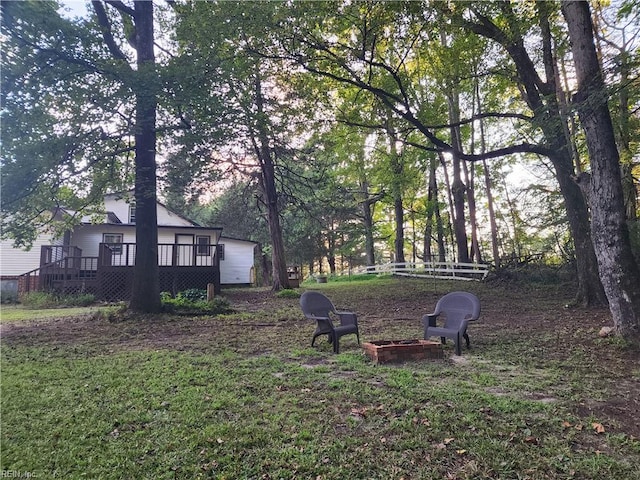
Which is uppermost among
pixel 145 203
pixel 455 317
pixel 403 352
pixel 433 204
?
pixel 433 204

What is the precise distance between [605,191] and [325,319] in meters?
4.50

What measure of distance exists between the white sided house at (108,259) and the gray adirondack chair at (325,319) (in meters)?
6.83

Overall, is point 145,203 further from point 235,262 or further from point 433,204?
point 433,204

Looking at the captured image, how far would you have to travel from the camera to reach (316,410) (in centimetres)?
319

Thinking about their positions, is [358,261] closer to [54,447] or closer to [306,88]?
[306,88]

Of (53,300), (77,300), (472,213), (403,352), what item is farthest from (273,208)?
(403,352)

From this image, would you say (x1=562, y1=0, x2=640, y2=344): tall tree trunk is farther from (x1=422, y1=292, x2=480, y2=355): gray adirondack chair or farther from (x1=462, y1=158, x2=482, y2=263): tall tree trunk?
(x1=462, y1=158, x2=482, y2=263): tall tree trunk

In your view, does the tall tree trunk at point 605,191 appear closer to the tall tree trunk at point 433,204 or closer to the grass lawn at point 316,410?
the grass lawn at point 316,410

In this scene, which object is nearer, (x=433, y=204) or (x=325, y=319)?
(x=325, y=319)

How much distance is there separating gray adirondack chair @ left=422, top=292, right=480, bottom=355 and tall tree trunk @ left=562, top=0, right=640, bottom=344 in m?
1.94

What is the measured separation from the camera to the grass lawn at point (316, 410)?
236cm

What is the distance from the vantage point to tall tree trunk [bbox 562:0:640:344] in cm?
513

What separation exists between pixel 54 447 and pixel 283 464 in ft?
5.42

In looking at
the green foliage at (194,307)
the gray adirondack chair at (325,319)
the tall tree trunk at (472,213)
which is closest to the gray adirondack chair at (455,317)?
the gray adirondack chair at (325,319)
